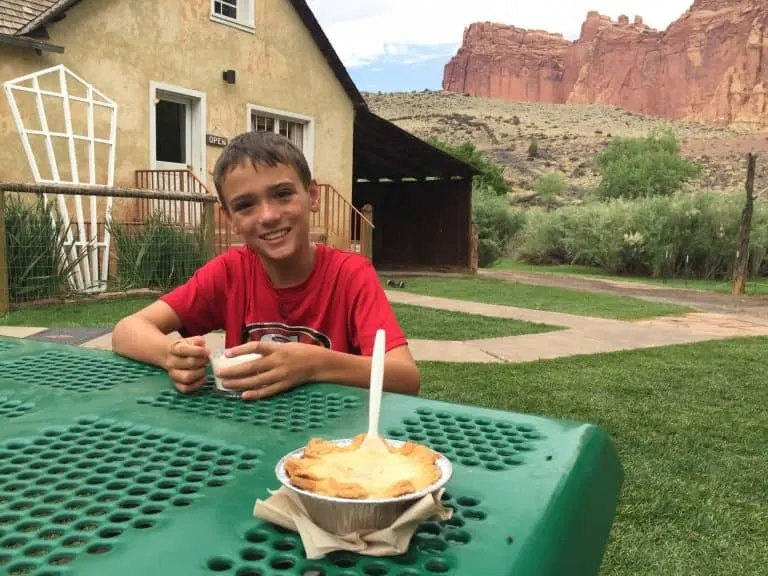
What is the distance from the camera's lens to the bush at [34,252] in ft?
21.2

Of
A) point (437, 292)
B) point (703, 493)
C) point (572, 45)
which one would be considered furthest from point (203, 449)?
point (572, 45)

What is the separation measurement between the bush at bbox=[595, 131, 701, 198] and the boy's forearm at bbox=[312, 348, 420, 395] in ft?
124

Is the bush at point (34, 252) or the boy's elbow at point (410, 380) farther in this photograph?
the bush at point (34, 252)

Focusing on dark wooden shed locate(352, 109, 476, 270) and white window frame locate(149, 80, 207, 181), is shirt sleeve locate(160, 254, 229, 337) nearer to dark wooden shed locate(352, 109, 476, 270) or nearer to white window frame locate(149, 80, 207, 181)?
white window frame locate(149, 80, 207, 181)

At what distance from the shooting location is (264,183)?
1.77m

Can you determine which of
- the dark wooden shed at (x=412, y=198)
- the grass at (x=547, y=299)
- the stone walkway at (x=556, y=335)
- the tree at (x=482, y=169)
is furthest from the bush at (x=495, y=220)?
the stone walkway at (x=556, y=335)

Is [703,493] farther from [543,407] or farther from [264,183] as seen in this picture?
[264,183]

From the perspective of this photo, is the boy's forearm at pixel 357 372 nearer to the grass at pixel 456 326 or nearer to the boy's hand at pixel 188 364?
the boy's hand at pixel 188 364

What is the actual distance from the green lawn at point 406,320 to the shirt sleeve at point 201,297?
3.78 meters

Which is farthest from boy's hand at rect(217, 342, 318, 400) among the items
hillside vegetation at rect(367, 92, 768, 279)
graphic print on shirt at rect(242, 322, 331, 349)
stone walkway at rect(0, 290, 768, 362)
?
hillside vegetation at rect(367, 92, 768, 279)

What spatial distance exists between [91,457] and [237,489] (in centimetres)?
26

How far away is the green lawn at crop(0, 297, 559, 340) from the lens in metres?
5.75

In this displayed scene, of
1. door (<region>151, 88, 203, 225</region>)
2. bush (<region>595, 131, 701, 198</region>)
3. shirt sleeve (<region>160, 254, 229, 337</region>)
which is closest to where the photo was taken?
shirt sleeve (<region>160, 254, 229, 337</region>)

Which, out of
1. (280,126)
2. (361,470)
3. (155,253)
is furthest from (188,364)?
(280,126)
